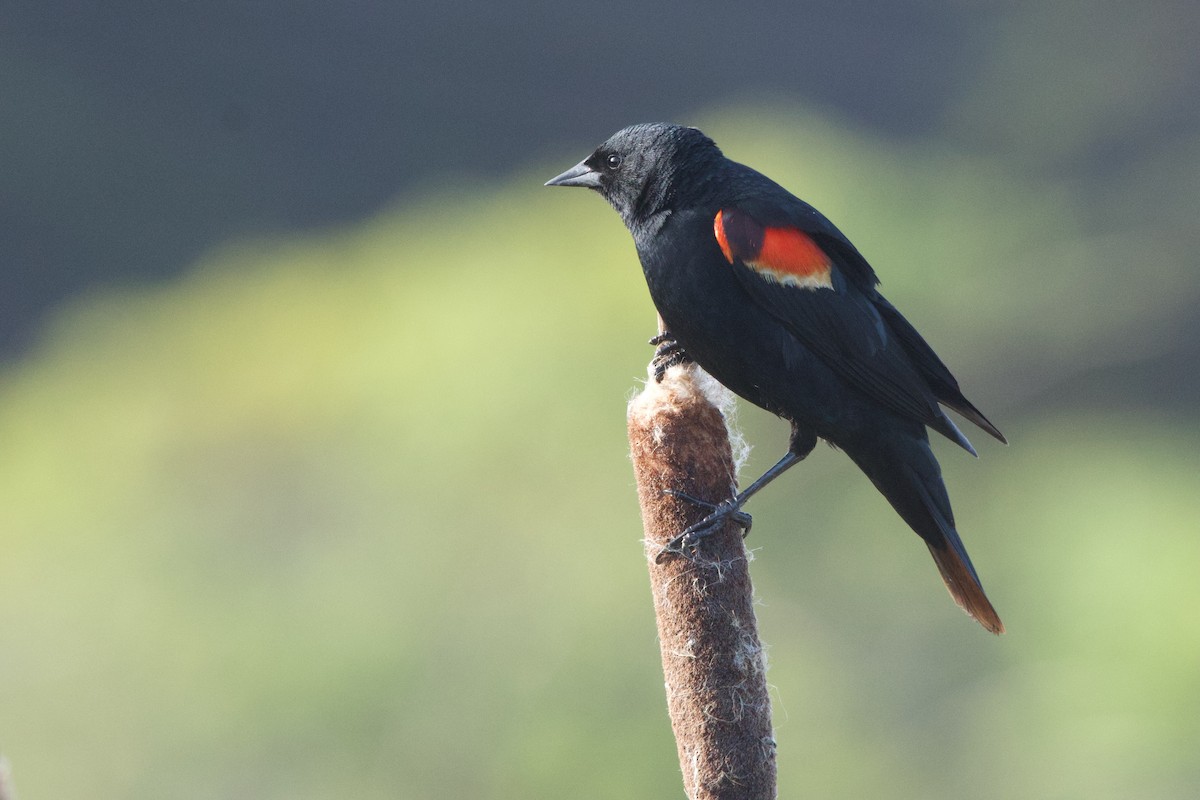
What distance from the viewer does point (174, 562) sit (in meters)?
5.70

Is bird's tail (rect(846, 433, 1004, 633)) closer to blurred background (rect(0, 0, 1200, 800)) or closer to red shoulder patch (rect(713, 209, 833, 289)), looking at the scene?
red shoulder patch (rect(713, 209, 833, 289))

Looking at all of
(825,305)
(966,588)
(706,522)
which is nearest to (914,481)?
(966,588)

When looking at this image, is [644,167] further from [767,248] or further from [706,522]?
[706,522]

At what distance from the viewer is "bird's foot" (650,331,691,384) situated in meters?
2.29

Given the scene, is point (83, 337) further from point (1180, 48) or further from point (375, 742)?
point (1180, 48)

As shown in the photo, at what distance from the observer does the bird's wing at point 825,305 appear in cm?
221

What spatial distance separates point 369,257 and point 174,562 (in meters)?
3.21

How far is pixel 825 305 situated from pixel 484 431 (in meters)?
3.72

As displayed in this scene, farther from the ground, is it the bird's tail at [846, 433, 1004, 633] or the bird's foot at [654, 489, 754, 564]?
the bird's tail at [846, 433, 1004, 633]

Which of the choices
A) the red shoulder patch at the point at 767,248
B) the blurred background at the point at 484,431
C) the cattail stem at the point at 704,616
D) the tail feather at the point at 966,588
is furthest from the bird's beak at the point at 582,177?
the blurred background at the point at 484,431

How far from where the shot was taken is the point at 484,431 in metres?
5.87

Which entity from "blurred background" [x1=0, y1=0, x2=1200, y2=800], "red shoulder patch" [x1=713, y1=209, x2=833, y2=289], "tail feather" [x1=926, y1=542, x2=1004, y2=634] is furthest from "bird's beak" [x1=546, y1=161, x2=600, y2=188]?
"blurred background" [x1=0, y1=0, x2=1200, y2=800]

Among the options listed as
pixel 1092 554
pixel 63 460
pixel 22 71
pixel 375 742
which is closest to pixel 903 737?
pixel 1092 554

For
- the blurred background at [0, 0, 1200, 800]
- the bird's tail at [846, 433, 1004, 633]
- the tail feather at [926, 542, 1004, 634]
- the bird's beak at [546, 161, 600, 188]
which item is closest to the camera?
the tail feather at [926, 542, 1004, 634]
